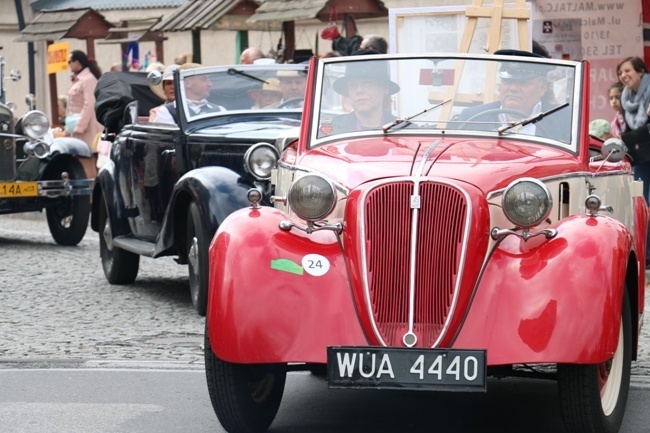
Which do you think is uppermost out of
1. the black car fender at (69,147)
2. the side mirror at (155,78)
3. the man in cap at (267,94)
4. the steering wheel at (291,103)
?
the side mirror at (155,78)

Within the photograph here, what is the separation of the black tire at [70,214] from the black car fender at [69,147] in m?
0.12

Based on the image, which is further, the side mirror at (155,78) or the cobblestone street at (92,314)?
the side mirror at (155,78)

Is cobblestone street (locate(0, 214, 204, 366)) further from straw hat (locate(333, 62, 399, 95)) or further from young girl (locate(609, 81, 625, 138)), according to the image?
young girl (locate(609, 81, 625, 138))

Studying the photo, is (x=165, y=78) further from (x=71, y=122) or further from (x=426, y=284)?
(x=71, y=122)

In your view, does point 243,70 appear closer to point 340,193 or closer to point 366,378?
point 340,193

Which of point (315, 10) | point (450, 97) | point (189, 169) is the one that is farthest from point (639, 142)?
point (315, 10)

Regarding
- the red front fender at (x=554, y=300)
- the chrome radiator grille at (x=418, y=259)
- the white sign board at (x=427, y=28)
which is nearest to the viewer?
the red front fender at (x=554, y=300)

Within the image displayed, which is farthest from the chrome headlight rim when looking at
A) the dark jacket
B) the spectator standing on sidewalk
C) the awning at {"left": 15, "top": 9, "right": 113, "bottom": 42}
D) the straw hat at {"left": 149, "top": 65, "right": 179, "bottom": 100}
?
the awning at {"left": 15, "top": 9, "right": 113, "bottom": 42}

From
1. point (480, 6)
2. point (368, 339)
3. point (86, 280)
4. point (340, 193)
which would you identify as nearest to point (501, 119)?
point (340, 193)

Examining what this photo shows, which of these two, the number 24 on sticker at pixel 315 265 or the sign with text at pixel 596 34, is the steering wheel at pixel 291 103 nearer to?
the sign with text at pixel 596 34

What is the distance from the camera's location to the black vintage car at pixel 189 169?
10.1m

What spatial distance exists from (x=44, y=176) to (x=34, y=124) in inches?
21.6

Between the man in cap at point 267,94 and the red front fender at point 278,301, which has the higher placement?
the man in cap at point 267,94

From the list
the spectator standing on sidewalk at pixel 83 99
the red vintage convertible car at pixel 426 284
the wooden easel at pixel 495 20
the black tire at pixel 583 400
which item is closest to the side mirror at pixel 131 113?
the wooden easel at pixel 495 20
